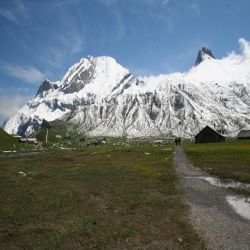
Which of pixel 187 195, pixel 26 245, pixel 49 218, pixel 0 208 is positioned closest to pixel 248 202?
pixel 187 195

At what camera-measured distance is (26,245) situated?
1833 centimetres

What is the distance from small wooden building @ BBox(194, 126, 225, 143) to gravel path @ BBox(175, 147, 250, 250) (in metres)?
142

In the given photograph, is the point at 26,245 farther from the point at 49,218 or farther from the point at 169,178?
the point at 169,178

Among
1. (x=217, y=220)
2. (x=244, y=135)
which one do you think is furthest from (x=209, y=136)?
(x=217, y=220)

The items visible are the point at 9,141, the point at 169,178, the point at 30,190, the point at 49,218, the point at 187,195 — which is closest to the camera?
the point at 49,218

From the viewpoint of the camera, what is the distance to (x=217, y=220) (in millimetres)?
22266

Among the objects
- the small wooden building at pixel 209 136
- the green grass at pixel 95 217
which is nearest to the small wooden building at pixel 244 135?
the small wooden building at pixel 209 136

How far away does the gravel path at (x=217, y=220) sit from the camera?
1797cm

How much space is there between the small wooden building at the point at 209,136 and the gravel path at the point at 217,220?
142m

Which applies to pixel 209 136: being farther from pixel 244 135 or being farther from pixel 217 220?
pixel 217 220

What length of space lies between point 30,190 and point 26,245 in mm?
17649

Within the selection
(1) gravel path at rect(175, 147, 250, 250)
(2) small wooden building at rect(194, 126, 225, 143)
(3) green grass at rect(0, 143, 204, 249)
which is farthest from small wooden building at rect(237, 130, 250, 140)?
(1) gravel path at rect(175, 147, 250, 250)

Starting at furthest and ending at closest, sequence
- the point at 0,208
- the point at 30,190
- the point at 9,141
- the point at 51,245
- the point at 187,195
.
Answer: the point at 9,141
the point at 30,190
the point at 187,195
the point at 0,208
the point at 51,245

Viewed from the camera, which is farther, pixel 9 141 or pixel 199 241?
pixel 9 141
